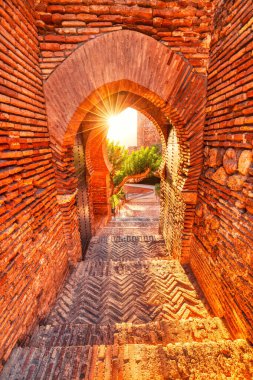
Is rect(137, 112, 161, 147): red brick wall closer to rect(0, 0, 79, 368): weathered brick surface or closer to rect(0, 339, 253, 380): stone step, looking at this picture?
rect(0, 0, 79, 368): weathered brick surface

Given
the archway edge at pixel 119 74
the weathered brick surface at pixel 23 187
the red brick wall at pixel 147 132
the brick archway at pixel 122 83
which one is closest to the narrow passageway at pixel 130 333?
the weathered brick surface at pixel 23 187

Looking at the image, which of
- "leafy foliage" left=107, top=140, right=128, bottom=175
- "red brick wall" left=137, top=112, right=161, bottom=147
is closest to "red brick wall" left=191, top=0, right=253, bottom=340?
"leafy foliage" left=107, top=140, right=128, bottom=175

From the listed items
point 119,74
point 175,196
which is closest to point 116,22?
point 119,74

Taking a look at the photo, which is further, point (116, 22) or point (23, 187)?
point (116, 22)

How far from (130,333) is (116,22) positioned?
14.6 feet

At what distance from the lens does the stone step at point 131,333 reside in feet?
7.38

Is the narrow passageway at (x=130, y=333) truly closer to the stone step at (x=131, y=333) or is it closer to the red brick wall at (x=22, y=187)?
the stone step at (x=131, y=333)

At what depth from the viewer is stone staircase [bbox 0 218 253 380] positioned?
1734mm

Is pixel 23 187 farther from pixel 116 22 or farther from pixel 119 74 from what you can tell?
pixel 116 22

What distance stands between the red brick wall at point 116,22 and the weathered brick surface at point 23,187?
231mm

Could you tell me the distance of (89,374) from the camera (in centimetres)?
170

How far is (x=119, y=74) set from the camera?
2977 mm

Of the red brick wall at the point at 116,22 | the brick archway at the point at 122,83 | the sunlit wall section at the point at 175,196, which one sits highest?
the red brick wall at the point at 116,22

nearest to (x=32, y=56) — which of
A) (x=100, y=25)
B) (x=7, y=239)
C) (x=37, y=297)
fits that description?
(x=100, y=25)
